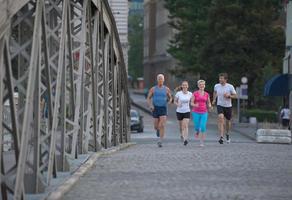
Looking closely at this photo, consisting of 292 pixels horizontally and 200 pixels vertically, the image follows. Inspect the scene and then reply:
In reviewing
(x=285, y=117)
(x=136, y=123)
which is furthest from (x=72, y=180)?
(x=136, y=123)

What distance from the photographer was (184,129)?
21844 millimetres

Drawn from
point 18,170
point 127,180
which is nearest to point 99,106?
point 127,180

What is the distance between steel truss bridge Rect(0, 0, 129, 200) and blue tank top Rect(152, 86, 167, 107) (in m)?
1.06

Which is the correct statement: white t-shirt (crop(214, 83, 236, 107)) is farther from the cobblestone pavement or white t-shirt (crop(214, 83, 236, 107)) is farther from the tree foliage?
the tree foliage

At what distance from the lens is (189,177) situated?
1277 cm

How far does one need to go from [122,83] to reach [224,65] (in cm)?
4180

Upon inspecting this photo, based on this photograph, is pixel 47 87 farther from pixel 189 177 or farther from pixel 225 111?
pixel 225 111

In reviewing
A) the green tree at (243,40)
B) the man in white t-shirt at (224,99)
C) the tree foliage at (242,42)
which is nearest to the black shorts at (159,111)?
the man in white t-shirt at (224,99)

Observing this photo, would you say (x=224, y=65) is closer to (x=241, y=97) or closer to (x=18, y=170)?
(x=241, y=97)

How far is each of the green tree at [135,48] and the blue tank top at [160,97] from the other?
15084 cm

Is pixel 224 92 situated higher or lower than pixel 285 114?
higher

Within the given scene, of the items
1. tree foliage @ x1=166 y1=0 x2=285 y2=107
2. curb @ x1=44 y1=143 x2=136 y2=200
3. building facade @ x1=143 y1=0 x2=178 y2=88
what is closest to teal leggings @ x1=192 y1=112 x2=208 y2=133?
curb @ x1=44 y1=143 x2=136 y2=200

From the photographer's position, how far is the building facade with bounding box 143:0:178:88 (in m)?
150

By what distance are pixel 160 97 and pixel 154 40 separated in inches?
5685
